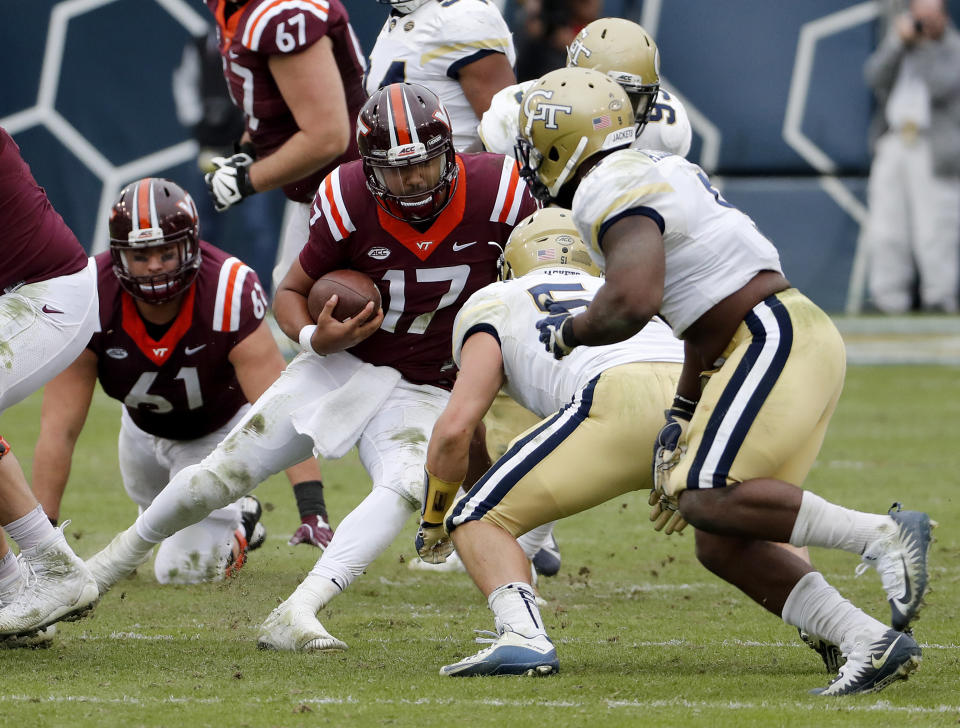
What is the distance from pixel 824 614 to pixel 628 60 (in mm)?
2145

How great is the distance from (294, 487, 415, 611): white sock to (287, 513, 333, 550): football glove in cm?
104

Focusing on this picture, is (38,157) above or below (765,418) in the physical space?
below

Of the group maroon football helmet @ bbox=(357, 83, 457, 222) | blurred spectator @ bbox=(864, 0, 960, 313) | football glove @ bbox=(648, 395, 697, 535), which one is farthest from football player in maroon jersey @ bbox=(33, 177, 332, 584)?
blurred spectator @ bbox=(864, 0, 960, 313)

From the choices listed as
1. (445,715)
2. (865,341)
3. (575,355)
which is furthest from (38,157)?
(445,715)

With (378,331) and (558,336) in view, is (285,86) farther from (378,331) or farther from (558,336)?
(558,336)

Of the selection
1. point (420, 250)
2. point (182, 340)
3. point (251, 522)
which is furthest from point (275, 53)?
point (251, 522)

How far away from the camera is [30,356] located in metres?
4.24

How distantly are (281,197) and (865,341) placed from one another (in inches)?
188

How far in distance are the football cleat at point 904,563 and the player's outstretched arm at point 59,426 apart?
9.28 ft

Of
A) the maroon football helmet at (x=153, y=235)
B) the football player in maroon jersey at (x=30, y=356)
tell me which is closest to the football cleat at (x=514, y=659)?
the football player in maroon jersey at (x=30, y=356)

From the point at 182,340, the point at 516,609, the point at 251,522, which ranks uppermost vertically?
the point at 182,340

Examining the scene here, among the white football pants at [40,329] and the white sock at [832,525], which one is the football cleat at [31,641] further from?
the white sock at [832,525]

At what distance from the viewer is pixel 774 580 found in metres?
3.66

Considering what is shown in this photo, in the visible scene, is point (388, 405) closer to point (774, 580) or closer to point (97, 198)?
point (774, 580)
